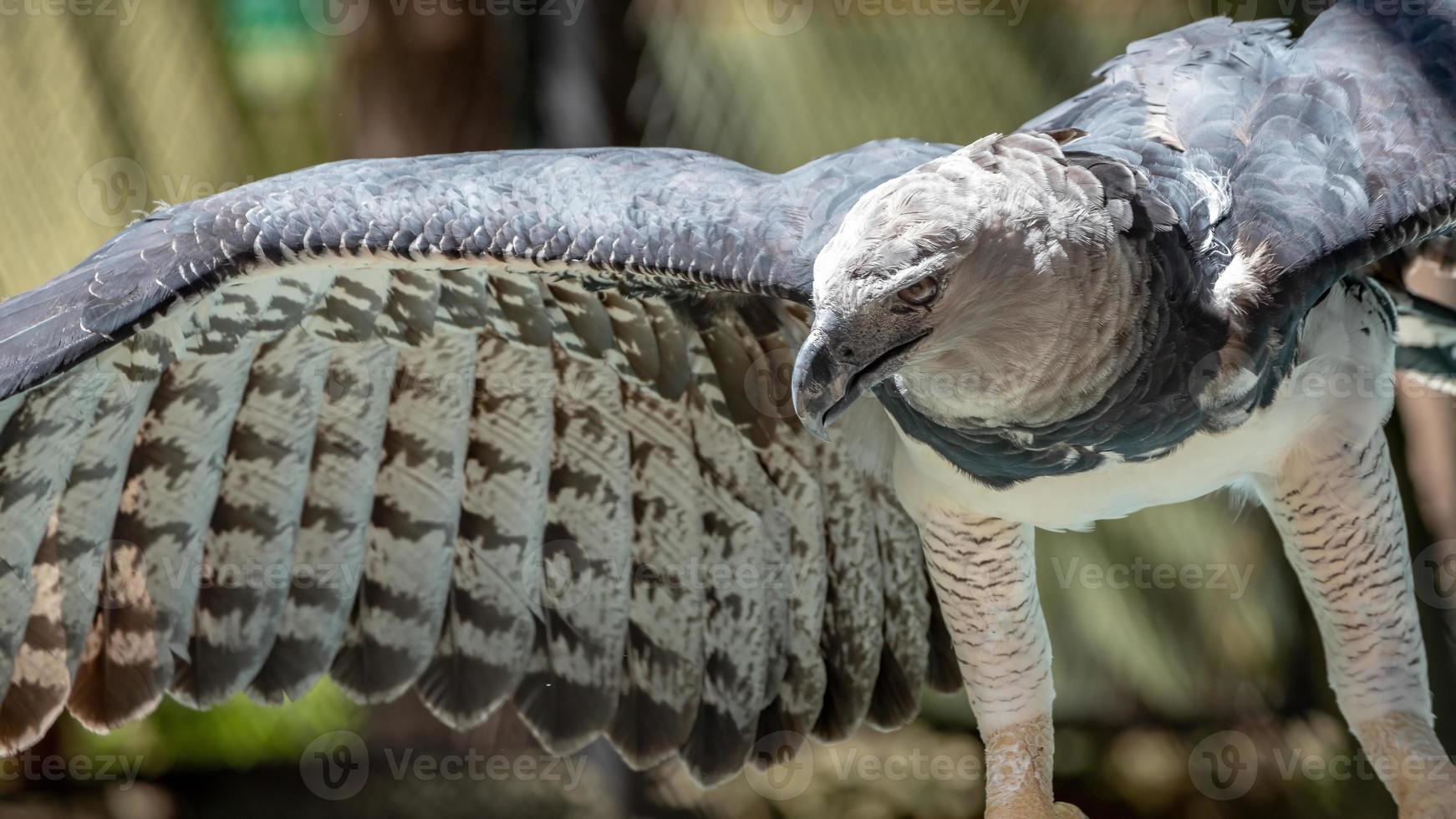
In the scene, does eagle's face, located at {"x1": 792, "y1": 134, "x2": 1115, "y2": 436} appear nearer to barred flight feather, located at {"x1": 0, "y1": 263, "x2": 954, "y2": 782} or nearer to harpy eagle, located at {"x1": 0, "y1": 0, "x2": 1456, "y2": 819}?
harpy eagle, located at {"x1": 0, "y1": 0, "x2": 1456, "y2": 819}

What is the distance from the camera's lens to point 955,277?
167 cm

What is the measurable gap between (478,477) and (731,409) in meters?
0.55

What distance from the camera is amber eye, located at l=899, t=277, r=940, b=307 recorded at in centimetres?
163

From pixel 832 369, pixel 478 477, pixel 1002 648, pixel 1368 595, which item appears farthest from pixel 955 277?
pixel 478 477

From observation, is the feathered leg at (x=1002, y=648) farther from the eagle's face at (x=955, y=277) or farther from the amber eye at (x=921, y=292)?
the amber eye at (x=921, y=292)

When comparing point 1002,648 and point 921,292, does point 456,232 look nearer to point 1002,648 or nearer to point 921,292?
point 921,292

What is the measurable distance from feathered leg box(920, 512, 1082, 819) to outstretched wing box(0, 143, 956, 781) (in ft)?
1.60

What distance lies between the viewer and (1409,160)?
2.01 metres

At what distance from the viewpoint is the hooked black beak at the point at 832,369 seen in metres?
1.61

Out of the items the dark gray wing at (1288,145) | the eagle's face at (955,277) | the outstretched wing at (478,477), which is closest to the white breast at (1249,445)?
the dark gray wing at (1288,145)

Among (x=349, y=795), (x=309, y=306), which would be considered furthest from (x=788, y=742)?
(x=349, y=795)

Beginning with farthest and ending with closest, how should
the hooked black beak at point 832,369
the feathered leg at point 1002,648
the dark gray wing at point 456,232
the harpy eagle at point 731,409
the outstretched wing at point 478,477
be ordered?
the feathered leg at point 1002,648 → the outstretched wing at point 478,477 → the dark gray wing at point 456,232 → the harpy eagle at point 731,409 → the hooked black beak at point 832,369

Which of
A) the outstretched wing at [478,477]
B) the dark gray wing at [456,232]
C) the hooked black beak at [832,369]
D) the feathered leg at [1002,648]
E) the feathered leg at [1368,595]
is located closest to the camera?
the hooked black beak at [832,369]

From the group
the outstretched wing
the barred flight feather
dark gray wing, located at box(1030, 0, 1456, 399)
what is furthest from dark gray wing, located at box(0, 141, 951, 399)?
dark gray wing, located at box(1030, 0, 1456, 399)
